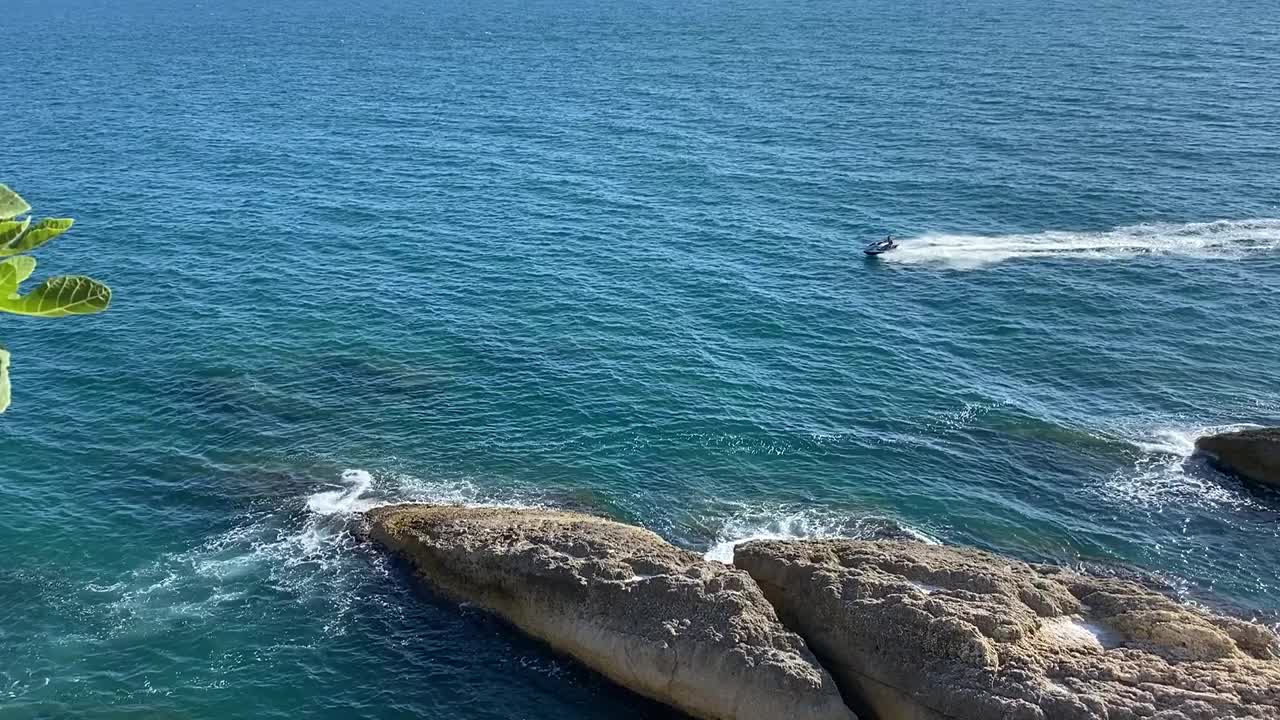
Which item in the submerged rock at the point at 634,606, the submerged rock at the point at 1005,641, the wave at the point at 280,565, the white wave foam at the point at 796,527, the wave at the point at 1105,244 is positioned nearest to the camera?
the submerged rock at the point at 1005,641

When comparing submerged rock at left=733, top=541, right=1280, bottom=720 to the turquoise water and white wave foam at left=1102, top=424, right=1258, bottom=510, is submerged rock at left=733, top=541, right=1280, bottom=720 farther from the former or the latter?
white wave foam at left=1102, top=424, right=1258, bottom=510

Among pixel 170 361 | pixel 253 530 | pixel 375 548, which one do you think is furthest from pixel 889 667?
pixel 170 361

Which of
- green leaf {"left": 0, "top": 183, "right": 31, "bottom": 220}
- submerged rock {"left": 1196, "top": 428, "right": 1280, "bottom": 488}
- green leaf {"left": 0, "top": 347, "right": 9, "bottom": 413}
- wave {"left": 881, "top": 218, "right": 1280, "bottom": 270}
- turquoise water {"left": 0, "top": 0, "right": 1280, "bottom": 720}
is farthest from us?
wave {"left": 881, "top": 218, "right": 1280, "bottom": 270}

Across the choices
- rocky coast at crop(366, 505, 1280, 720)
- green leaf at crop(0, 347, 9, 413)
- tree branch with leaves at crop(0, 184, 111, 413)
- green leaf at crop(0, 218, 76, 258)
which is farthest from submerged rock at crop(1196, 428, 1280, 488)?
green leaf at crop(0, 347, 9, 413)

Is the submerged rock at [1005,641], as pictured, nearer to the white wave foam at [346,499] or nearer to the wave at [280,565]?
the wave at [280,565]

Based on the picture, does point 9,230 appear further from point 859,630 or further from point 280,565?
point 280,565

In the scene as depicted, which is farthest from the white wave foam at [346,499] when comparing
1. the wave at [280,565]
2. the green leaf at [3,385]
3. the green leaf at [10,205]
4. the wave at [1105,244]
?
the wave at [1105,244]
